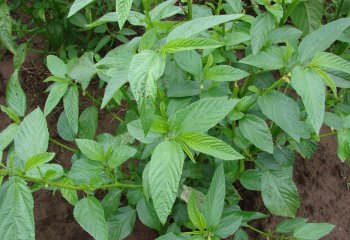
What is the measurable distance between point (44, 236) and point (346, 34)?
1586 millimetres

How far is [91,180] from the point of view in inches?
49.3

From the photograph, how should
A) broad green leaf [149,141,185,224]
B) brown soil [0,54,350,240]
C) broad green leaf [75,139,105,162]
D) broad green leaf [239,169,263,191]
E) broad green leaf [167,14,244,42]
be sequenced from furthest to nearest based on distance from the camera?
brown soil [0,54,350,240] → broad green leaf [239,169,263,191] → broad green leaf [75,139,105,162] → broad green leaf [167,14,244,42] → broad green leaf [149,141,185,224]

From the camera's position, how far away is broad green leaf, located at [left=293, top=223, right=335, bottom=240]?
1.43m

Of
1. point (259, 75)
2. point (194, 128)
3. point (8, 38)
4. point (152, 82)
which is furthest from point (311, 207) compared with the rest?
point (8, 38)

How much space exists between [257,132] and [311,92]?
32cm

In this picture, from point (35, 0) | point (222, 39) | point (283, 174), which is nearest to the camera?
point (222, 39)

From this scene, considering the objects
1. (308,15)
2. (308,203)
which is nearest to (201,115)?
(308,15)

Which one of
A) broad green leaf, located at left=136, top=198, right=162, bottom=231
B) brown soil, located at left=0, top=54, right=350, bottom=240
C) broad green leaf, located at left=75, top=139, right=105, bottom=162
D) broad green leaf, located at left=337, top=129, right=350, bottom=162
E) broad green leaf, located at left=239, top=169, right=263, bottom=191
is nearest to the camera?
broad green leaf, located at left=75, top=139, right=105, bottom=162

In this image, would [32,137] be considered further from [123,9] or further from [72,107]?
[123,9]

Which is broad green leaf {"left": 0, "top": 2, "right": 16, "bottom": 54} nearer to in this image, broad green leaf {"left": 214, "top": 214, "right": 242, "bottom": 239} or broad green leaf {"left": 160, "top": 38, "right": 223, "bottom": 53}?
broad green leaf {"left": 160, "top": 38, "right": 223, "bottom": 53}

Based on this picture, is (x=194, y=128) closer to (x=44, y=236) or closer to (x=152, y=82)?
(x=152, y=82)

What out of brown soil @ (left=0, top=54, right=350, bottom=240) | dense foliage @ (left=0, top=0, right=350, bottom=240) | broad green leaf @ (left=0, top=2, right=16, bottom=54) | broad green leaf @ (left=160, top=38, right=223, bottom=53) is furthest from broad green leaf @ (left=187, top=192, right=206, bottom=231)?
broad green leaf @ (left=0, top=2, right=16, bottom=54)

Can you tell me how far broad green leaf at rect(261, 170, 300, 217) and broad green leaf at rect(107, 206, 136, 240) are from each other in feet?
1.58

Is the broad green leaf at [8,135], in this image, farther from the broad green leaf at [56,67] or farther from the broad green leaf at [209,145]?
the broad green leaf at [209,145]
